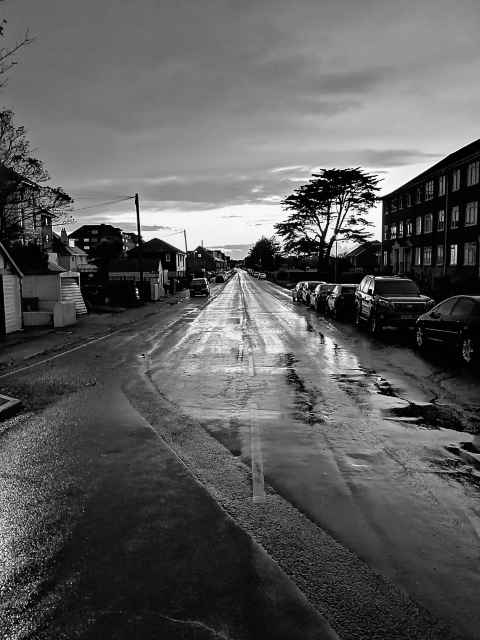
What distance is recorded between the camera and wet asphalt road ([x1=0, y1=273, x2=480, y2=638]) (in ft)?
11.3

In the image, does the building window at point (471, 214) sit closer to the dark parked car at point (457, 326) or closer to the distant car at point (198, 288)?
the distant car at point (198, 288)

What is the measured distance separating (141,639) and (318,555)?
1.47m

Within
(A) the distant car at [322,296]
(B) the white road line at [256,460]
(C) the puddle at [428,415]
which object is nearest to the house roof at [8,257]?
(A) the distant car at [322,296]

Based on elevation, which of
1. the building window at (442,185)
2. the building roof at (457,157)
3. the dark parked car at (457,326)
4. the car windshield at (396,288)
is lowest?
the dark parked car at (457,326)

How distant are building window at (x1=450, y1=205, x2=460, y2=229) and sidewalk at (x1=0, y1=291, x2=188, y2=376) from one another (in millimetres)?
32805

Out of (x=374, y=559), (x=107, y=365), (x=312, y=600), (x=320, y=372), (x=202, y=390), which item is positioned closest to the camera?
(x=312, y=600)

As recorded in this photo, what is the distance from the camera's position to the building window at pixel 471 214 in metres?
44.4

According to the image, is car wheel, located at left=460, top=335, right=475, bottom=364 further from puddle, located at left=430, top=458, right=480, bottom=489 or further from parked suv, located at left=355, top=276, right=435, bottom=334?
puddle, located at left=430, top=458, right=480, bottom=489

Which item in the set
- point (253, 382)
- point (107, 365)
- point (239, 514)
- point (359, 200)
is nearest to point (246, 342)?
point (107, 365)

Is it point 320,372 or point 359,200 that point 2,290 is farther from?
point 359,200

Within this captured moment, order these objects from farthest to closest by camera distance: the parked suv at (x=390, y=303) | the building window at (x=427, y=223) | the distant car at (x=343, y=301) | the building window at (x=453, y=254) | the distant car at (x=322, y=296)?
the building window at (x=427, y=223)
the building window at (x=453, y=254)
the distant car at (x=322, y=296)
the distant car at (x=343, y=301)
the parked suv at (x=390, y=303)

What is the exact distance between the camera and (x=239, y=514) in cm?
468

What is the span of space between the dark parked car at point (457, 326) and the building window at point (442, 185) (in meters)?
40.2

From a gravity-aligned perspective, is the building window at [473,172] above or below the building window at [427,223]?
above
